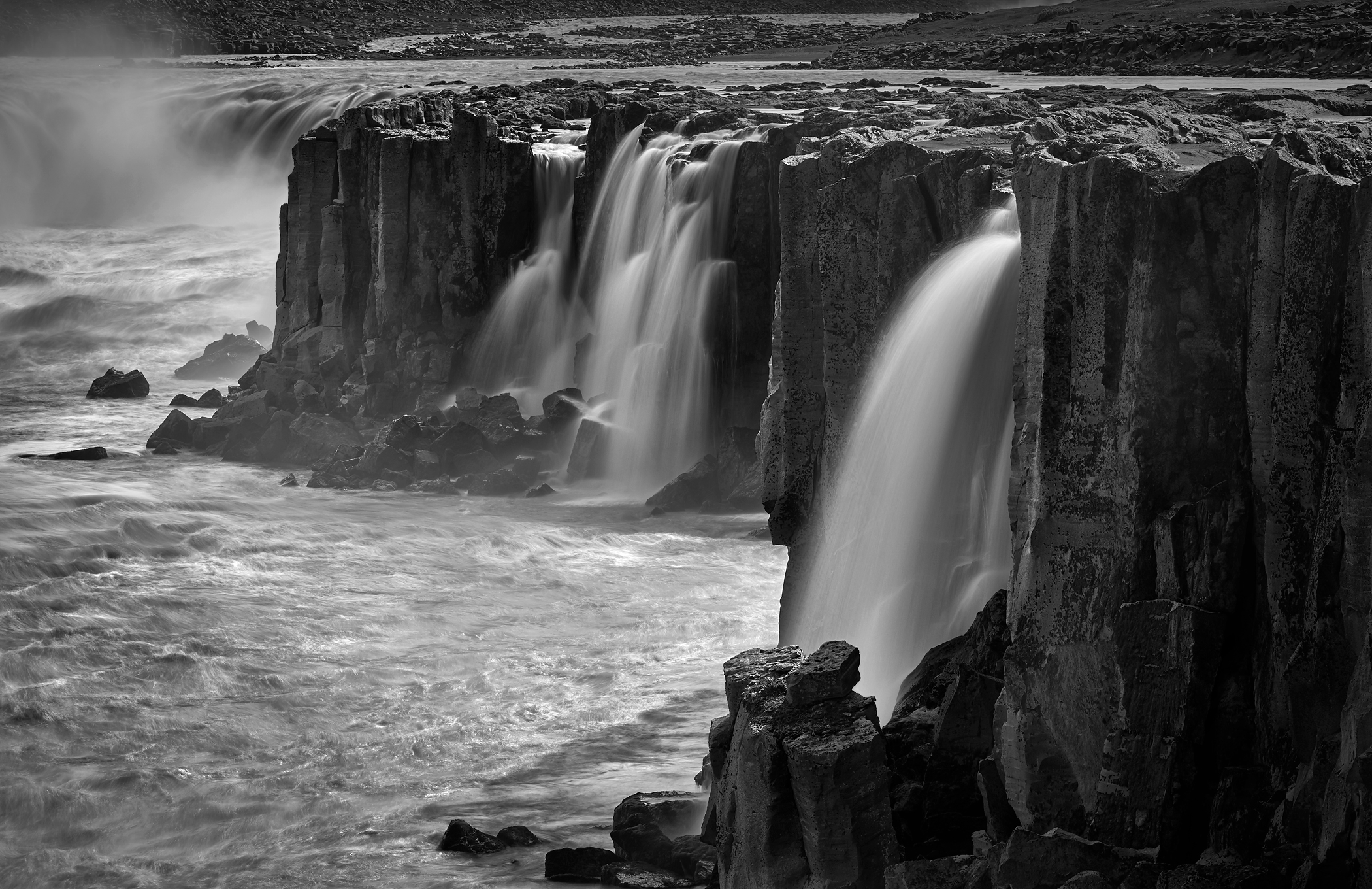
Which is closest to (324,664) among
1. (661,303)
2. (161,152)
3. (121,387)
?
(661,303)

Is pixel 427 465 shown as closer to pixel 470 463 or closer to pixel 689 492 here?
pixel 470 463

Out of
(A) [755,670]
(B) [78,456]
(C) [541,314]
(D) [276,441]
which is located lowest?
(B) [78,456]

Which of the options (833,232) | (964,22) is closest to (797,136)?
(833,232)

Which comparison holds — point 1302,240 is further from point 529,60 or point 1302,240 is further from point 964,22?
point 964,22

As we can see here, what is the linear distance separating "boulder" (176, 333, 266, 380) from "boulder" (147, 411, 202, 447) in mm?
6706

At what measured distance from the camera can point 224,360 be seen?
33.9m

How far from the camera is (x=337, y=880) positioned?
11.6 meters

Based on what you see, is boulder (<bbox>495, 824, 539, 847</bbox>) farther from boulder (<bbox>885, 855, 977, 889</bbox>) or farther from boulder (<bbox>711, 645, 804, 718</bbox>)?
boulder (<bbox>885, 855, 977, 889</bbox>)

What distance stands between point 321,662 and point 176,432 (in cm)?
1152

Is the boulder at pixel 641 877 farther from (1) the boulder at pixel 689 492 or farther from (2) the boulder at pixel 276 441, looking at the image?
(2) the boulder at pixel 276 441

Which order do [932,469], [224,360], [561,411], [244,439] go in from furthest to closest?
[224,360] < [244,439] < [561,411] < [932,469]

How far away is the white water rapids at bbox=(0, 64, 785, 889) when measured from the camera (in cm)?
1253

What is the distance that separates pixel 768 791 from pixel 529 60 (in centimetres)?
6592

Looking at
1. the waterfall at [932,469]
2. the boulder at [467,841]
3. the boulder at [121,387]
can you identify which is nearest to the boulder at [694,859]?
the boulder at [467,841]
